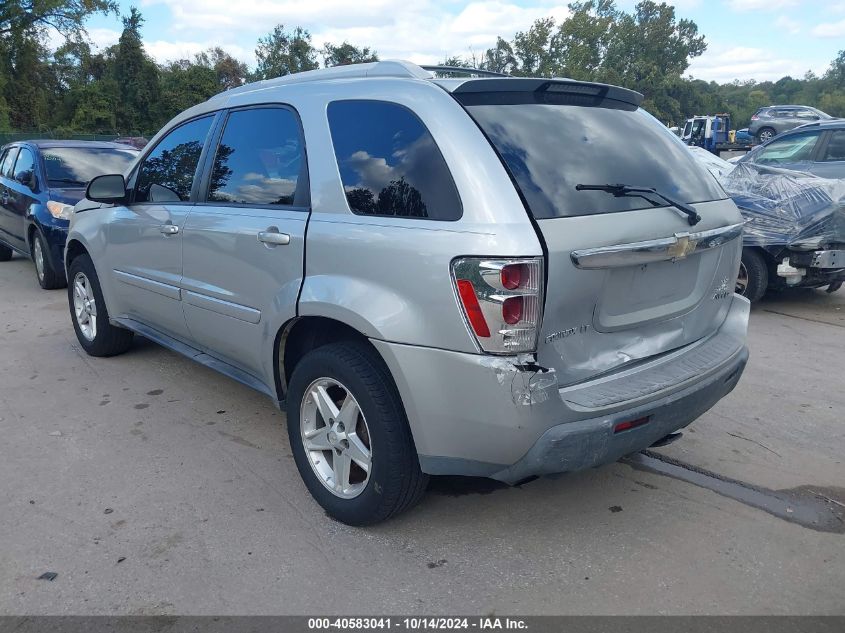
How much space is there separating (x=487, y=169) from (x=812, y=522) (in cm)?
216

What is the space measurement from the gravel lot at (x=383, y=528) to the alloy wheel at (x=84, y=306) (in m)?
0.93

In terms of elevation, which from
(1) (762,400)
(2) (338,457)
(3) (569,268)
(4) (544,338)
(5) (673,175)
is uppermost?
(5) (673,175)

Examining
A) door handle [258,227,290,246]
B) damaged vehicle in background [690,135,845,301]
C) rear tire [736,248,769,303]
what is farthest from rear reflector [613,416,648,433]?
rear tire [736,248,769,303]

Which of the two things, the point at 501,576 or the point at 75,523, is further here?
the point at 75,523

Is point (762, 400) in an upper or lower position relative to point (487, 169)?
lower

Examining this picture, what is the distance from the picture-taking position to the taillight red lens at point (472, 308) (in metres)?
2.41

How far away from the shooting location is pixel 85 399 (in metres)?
4.59

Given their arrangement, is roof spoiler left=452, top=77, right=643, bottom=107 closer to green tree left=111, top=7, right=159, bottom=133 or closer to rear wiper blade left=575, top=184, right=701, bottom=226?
rear wiper blade left=575, top=184, right=701, bottom=226

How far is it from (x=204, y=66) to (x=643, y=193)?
61.1 metres

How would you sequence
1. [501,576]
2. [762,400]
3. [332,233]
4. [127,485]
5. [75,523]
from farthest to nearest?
[762,400]
[127,485]
[75,523]
[332,233]
[501,576]

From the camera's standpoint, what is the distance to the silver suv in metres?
2.44

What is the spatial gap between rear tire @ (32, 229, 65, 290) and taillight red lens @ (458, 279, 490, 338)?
22.8 ft
